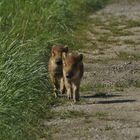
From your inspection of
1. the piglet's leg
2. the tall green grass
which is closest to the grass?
the tall green grass

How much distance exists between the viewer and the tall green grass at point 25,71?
27.7 ft

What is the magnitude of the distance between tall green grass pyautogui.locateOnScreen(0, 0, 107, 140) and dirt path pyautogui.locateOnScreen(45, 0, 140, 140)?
0.91ft

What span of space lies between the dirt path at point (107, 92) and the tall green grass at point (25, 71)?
0.28 meters

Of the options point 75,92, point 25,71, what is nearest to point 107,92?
point 75,92

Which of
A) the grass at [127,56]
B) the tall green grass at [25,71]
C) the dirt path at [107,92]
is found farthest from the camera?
the grass at [127,56]

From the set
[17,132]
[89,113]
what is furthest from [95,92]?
[17,132]

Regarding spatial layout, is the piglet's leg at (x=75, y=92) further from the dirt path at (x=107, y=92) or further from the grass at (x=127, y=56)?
the grass at (x=127, y=56)

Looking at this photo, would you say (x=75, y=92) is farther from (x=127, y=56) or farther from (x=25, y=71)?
(x=127, y=56)

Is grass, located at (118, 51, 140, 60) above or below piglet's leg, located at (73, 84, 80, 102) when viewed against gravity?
above

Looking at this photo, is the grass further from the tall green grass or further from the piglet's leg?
the piglet's leg

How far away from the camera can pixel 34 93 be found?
32.2 ft

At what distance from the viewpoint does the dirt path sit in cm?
866

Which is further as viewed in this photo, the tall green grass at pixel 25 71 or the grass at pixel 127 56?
the grass at pixel 127 56

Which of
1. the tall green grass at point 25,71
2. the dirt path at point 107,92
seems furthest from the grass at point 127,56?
the tall green grass at point 25,71
